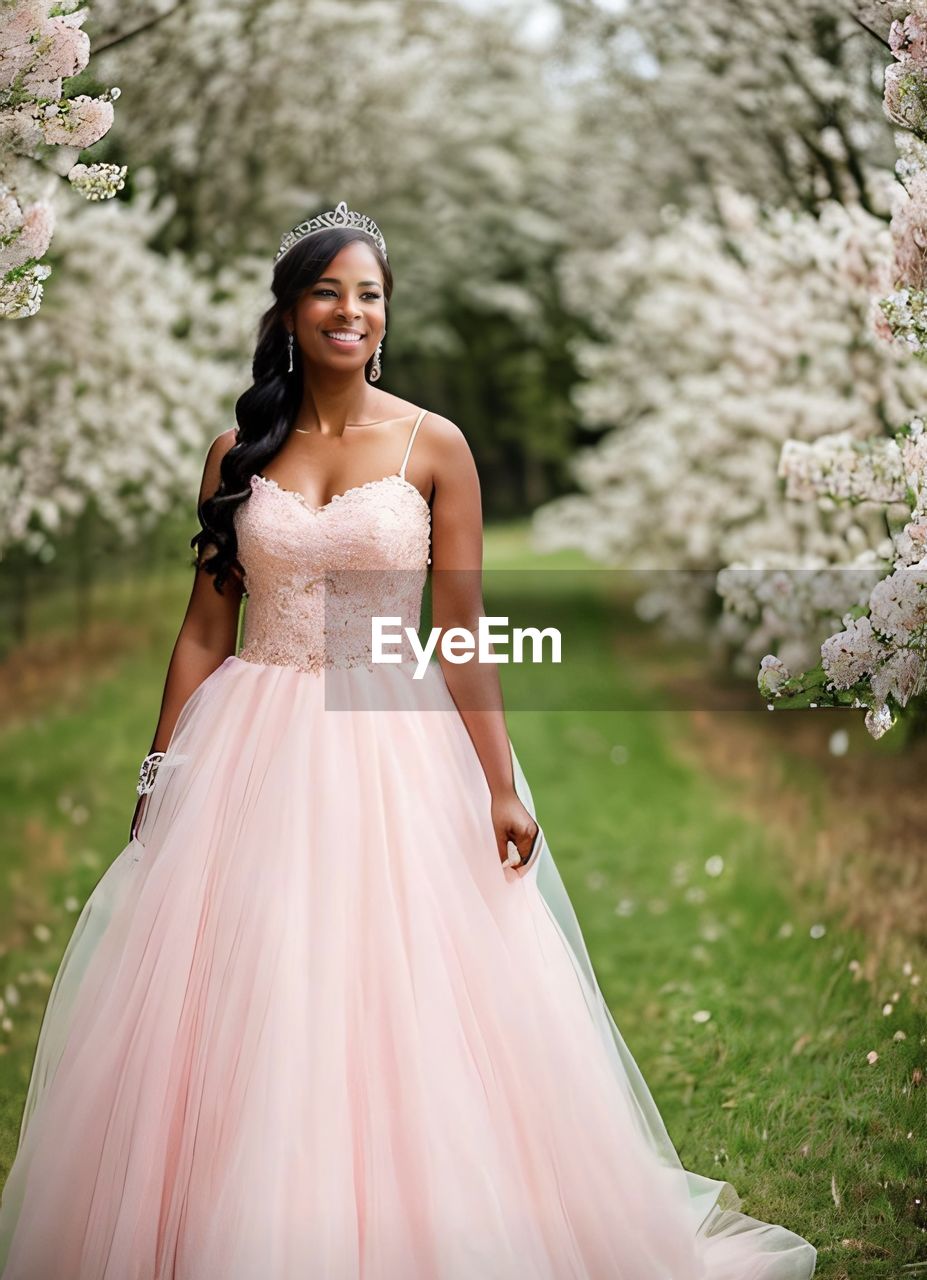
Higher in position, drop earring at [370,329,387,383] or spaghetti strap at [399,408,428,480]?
drop earring at [370,329,387,383]

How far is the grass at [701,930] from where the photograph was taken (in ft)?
14.4

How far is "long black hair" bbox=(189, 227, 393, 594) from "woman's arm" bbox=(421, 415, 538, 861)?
40 cm

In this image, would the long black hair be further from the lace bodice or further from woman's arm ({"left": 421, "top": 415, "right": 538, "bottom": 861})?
woman's arm ({"left": 421, "top": 415, "right": 538, "bottom": 861})

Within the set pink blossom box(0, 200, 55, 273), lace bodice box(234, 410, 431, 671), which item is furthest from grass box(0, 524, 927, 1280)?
pink blossom box(0, 200, 55, 273)

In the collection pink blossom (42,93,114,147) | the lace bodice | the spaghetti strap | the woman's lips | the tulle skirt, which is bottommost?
the tulle skirt

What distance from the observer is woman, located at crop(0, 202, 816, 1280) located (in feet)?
10.5

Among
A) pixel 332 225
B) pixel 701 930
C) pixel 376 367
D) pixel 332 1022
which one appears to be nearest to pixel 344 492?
pixel 376 367

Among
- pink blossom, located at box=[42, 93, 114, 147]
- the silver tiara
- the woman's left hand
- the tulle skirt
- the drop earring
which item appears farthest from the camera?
the drop earring

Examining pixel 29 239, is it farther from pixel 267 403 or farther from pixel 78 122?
pixel 267 403

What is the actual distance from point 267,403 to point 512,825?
48.5 inches

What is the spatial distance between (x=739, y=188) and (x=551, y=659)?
5.25 metres

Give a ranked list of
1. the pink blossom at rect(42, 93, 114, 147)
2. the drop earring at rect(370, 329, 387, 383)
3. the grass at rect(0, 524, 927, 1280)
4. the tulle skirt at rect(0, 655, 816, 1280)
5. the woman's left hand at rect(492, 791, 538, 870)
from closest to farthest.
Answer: the tulle skirt at rect(0, 655, 816, 1280), the pink blossom at rect(42, 93, 114, 147), the woman's left hand at rect(492, 791, 538, 870), the drop earring at rect(370, 329, 387, 383), the grass at rect(0, 524, 927, 1280)

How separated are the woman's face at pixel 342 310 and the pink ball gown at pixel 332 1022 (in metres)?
0.30

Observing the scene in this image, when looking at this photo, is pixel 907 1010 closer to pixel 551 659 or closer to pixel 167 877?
pixel 167 877
